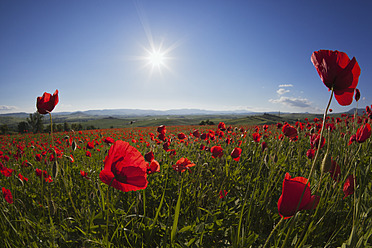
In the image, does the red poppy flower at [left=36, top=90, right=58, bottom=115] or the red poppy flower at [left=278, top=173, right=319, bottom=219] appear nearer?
the red poppy flower at [left=278, top=173, right=319, bottom=219]

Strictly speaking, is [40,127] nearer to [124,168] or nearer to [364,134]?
[124,168]

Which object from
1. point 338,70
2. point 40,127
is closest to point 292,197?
point 338,70

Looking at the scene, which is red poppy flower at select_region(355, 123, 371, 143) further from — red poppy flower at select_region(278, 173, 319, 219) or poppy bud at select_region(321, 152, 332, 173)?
red poppy flower at select_region(278, 173, 319, 219)

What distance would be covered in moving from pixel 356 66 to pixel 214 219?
1228 mm

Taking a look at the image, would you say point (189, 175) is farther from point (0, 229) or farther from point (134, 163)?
point (0, 229)

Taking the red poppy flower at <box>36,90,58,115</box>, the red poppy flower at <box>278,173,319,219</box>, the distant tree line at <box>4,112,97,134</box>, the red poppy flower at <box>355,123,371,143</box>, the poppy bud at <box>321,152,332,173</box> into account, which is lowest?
the distant tree line at <box>4,112,97,134</box>

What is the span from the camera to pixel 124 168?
0.82 metres

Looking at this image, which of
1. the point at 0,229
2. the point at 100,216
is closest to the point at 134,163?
the point at 100,216

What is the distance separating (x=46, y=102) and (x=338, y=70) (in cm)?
206

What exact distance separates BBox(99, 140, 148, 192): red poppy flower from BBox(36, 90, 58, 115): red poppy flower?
108 centimetres

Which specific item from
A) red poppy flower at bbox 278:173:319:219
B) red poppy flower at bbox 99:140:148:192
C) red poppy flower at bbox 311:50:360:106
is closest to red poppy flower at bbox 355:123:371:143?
red poppy flower at bbox 311:50:360:106

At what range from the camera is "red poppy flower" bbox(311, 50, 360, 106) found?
27.8 inches

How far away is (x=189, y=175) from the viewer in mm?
2496

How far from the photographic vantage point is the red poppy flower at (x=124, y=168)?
0.82m
